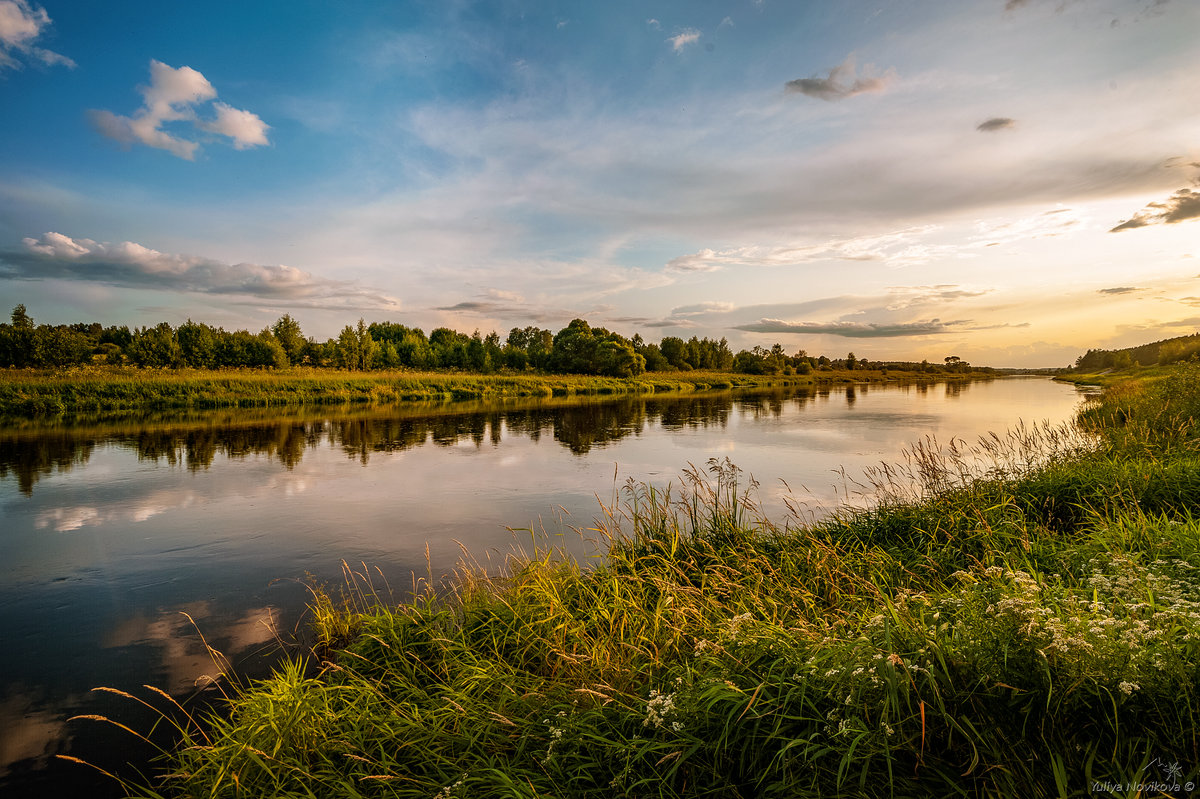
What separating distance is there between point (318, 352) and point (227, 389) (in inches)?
1431

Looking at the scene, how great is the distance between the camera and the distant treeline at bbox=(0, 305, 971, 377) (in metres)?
41.0

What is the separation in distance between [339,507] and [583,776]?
9.57m

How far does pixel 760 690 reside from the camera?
A: 2.80m

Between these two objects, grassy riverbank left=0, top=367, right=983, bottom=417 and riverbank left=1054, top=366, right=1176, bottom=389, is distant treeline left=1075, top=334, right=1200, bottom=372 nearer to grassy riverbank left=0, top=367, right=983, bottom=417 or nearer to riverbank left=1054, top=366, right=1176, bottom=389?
riverbank left=1054, top=366, right=1176, bottom=389

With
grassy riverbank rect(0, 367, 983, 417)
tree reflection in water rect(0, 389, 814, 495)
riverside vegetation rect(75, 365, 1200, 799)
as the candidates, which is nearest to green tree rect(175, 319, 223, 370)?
grassy riverbank rect(0, 367, 983, 417)

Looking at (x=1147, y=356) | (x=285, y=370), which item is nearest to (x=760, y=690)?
(x=285, y=370)

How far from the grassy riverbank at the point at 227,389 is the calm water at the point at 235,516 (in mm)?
8083

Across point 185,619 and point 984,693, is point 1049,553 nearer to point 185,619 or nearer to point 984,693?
point 984,693

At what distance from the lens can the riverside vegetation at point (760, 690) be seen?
223 centimetres

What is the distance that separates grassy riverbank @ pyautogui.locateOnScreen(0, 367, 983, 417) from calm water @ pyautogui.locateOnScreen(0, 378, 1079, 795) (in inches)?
318

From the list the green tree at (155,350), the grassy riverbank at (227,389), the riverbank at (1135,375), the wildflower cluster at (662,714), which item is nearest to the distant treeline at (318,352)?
the green tree at (155,350)

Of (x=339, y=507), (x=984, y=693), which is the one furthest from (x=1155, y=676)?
(x=339, y=507)

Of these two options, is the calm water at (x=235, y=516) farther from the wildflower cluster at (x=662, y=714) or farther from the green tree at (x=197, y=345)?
the green tree at (x=197, y=345)

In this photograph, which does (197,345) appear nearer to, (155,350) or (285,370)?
(155,350)
